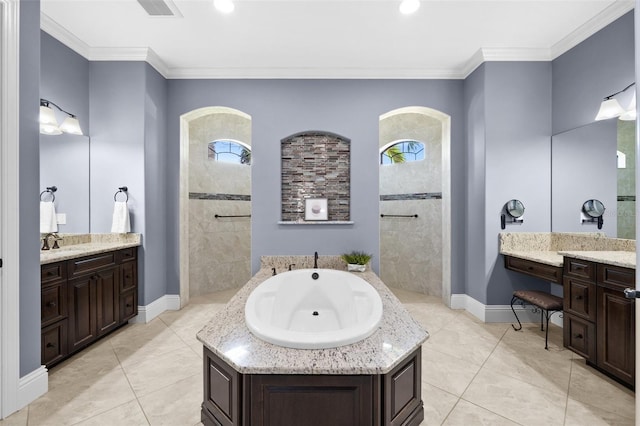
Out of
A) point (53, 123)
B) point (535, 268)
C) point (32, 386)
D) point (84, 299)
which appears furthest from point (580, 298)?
point (53, 123)

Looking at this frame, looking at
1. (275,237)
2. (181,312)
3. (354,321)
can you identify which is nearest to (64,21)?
(275,237)

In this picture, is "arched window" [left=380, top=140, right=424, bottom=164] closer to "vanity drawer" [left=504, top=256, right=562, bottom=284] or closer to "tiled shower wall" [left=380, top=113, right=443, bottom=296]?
"tiled shower wall" [left=380, top=113, right=443, bottom=296]

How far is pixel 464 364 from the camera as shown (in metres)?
2.29

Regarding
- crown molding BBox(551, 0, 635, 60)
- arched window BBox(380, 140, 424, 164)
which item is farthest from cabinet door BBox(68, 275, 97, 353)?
crown molding BBox(551, 0, 635, 60)

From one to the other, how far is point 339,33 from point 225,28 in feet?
3.38

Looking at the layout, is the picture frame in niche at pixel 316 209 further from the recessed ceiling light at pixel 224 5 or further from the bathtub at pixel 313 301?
the recessed ceiling light at pixel 224 5

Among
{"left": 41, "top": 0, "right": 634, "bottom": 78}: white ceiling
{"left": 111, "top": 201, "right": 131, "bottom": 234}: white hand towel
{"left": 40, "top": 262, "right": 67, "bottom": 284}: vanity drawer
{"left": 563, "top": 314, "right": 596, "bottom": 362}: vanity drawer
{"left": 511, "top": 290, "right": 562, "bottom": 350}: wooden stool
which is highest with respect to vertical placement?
{"left": 41, "top": 0, "right": 634, "bottom": 78}: white ceiling

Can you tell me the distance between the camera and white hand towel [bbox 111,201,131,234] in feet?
9.82

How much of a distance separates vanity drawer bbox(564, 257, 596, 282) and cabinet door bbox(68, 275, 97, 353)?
3.85 meters

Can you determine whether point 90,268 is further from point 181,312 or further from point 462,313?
point 462,313

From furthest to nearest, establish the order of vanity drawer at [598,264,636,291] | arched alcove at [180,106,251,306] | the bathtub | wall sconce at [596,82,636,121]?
1. arched alcove at [180,106,251,306]
2. wall sconce at [596,82,636,121]
3. the bathtub
4. vanity drawer at [598,264,636,291]

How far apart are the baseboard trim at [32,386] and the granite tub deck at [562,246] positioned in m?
3.74

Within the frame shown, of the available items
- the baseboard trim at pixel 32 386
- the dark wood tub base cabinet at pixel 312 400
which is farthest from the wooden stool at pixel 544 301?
the baseboard trim at pixel 32 386

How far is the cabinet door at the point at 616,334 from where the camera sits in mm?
1896
